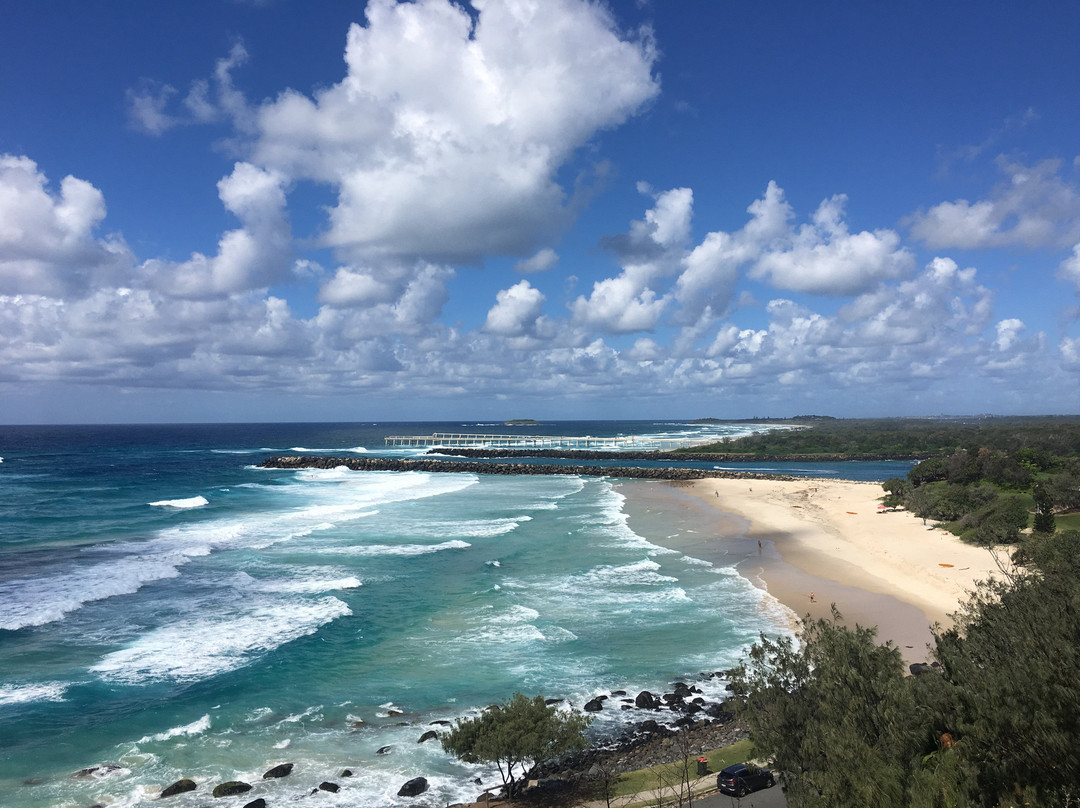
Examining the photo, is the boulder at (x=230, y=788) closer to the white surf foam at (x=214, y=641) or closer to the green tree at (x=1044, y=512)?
the white surf foam at (x=214, y=641)

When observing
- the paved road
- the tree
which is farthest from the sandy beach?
the tree

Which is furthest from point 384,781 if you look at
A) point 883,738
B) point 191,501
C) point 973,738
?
point 191,501

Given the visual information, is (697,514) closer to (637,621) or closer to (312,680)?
(637,621)

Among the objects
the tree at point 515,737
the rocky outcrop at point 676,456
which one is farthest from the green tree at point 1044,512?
the rocky outcrop at point 676,456

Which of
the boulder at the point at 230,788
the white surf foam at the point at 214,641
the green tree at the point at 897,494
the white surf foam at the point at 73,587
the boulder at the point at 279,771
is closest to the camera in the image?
the boulder at the point at 230,788

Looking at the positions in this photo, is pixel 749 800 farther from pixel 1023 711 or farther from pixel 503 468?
pixel 503 468
